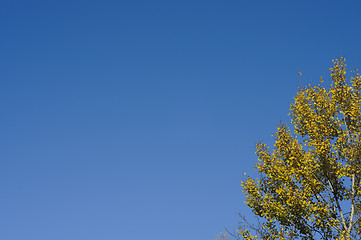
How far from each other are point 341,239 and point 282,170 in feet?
14.3

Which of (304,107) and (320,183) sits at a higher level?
(304,107)

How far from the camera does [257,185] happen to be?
71.8 ft

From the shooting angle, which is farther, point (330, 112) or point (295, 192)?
point (330, 112)

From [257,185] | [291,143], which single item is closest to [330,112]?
[291,143]

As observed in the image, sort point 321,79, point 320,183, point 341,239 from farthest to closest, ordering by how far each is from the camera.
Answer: point 321,79 → point 320,183 → point 341,239

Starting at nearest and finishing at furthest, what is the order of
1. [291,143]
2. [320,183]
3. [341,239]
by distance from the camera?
[341,239] → [320,183] → [291,143]

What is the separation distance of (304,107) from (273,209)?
20.4 feet

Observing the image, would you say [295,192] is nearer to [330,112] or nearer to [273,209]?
[273,209]

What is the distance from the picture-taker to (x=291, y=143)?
21.5 m

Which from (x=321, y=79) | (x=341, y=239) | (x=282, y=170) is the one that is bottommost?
(x=341, y=239)

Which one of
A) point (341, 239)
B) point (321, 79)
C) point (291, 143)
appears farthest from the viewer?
point (321, 79)

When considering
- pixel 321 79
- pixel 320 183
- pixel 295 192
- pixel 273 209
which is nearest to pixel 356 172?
pixel 320 183

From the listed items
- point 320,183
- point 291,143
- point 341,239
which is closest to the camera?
point 341,239

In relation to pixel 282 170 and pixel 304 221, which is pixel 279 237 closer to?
pixel 304 221
